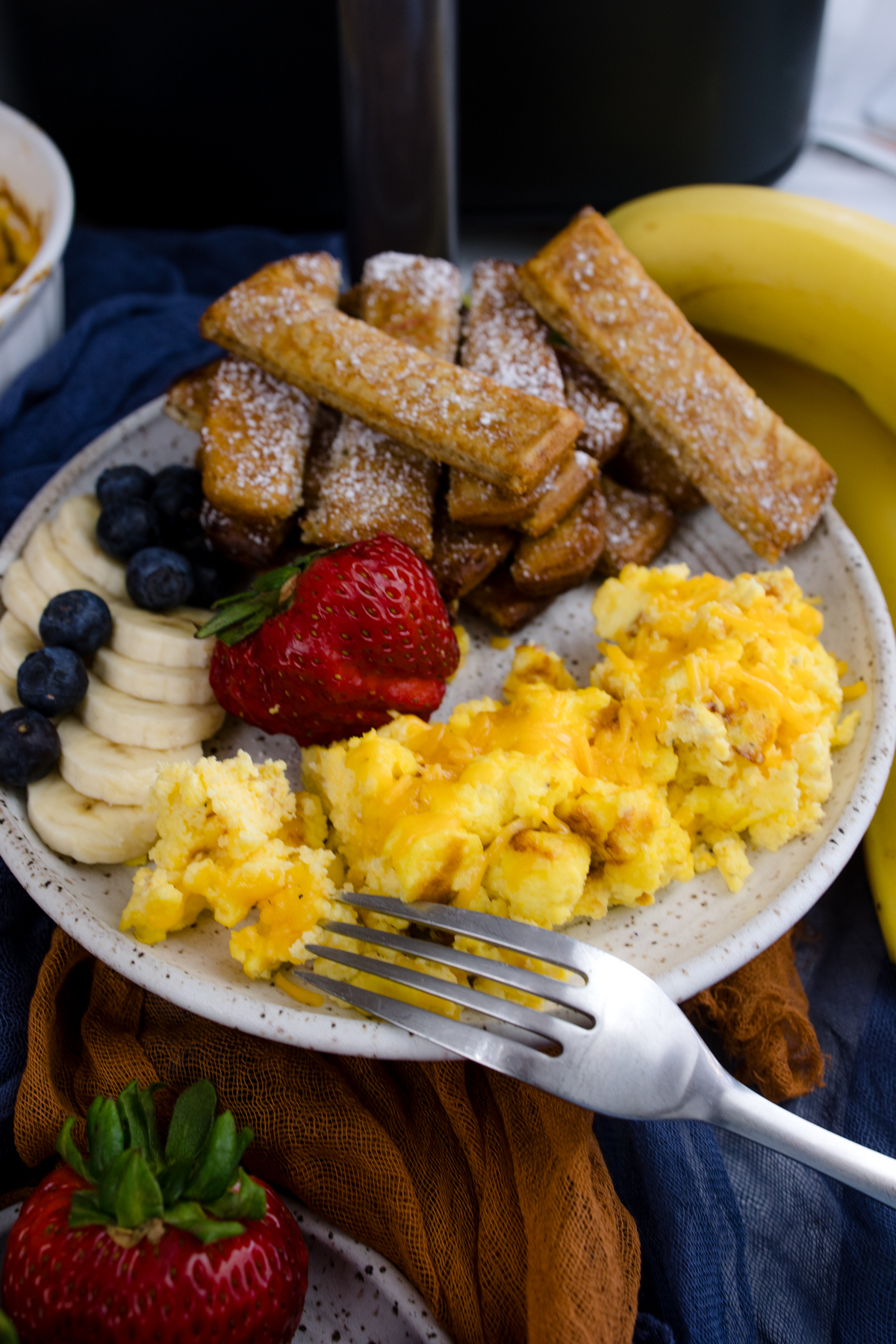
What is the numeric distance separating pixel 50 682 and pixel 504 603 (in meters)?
0.67

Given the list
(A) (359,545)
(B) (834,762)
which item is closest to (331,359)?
(A) (359,545)

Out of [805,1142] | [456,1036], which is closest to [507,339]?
[456,1036]

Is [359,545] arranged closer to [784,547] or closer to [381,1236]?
[784,547]

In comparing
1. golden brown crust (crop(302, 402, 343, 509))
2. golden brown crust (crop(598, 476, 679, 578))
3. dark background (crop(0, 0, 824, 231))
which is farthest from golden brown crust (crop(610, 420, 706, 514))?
dark background (crop(0, 0, 824, 231))

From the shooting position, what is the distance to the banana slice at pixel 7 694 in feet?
4.62

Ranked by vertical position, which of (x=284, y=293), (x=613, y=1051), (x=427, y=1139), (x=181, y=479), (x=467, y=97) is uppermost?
(x=467, y=97)

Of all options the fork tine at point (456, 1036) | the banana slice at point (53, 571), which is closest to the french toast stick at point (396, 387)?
the banana slice at point (53, 571)

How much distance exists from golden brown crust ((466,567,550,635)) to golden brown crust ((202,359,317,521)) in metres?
0.32

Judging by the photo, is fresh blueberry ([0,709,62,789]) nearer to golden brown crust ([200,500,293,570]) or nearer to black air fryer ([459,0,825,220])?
golden brown crust ([200,500,293,570])

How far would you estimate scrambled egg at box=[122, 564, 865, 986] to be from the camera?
1.16 meters

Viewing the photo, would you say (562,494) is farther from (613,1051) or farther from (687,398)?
(613,1051)

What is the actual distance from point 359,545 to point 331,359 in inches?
14.6

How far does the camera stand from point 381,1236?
1.13 metres

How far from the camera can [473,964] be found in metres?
1.06
